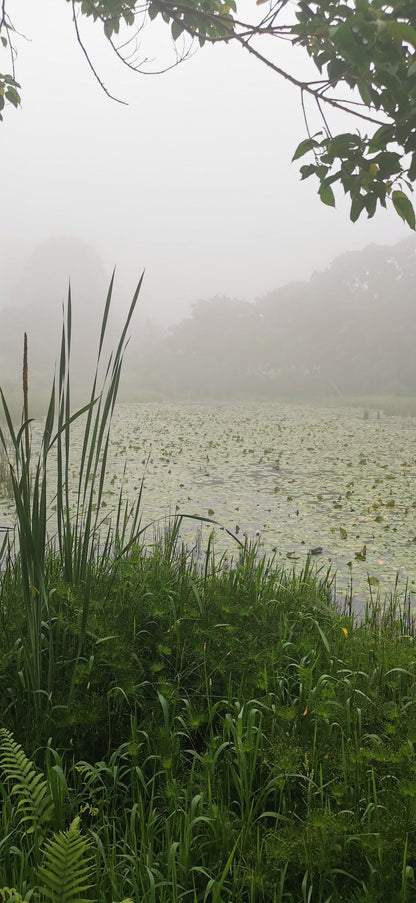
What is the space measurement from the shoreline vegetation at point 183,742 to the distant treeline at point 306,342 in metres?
32.5

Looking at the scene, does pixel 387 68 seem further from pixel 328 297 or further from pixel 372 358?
pixel 328 297

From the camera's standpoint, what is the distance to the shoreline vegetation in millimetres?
1343

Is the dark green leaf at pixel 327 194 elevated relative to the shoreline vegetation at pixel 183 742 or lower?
elevated

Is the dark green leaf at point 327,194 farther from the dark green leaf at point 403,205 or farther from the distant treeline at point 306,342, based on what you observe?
the distant treeline at point 306,342

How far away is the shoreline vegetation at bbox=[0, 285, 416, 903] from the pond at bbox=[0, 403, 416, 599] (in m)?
0.77

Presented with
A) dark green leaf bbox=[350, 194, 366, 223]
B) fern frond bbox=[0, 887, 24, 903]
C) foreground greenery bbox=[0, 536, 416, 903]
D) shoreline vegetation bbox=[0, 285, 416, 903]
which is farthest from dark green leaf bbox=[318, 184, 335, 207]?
fern frond bbox=[0, 887, 24, 903]

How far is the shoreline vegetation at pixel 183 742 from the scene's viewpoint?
1.34 metres

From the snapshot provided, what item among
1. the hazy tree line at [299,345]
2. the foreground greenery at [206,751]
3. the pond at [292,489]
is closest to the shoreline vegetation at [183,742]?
the foreground greenery at [206,751]

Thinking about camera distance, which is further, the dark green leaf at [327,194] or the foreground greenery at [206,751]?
the dark green leaf at [327,194]

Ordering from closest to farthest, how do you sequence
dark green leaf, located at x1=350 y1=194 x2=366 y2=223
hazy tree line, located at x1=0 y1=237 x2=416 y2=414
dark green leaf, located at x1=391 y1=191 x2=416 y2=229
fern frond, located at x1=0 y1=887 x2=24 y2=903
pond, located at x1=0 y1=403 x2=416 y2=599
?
fern frond, located at x1=0 y1=887 x2=24 y2=903 < dark green leaf, located at x1=391 y1=191 x2=416 y2=229 < dark green leaf, located at x1=350 y1=194 x2=366 y2=223 < pond, located at x1=0 y1=403 x2=416 y2=599 < hazy tree line, located at x1=0 y1=237 x2=416 y2=414

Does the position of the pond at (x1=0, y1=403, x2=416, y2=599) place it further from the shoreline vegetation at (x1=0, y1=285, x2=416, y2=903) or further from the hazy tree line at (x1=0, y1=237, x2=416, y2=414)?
the hazy tree line at (x1=0, y1=237, x2=416, y2=414)

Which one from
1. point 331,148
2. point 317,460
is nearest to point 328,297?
point 317,460

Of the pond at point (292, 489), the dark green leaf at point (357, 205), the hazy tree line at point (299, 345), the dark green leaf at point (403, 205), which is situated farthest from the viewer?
the hazy tree line at point (299, 345)

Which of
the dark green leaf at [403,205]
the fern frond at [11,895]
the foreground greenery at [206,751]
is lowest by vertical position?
the foreground greenery at [206,751]
